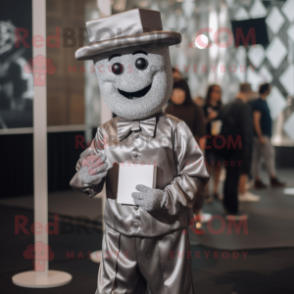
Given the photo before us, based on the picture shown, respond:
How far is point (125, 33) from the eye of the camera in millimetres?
1805

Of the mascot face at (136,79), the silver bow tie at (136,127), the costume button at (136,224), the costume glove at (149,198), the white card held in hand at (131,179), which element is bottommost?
the costume button at (136,224)

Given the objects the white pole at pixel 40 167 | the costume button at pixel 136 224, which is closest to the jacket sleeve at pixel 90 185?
the costume button at pixel 136 224

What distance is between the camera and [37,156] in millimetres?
2756

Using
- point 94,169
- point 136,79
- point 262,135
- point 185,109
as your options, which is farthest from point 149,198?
point 262,135

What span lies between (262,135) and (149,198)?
4370 millimetres

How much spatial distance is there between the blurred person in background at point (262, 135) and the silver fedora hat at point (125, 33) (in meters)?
3.89

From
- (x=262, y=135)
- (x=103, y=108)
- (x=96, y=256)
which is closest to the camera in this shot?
(x=103, y=108)

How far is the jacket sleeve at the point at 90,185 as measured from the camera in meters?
1.82

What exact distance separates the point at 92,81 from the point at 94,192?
218 inches

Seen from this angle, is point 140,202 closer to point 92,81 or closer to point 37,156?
point 37,156

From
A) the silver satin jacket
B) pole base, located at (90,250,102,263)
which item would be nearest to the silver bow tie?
the silver satin jacket

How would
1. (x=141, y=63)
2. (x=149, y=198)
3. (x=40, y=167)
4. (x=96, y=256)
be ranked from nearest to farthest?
(x=149, y=198) → (x=141, y=63) → (x=40, y=167) → (x=96, y=256)

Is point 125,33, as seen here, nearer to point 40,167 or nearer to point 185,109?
point 40,167

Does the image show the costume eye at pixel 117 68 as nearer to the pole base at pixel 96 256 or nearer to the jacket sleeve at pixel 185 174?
the jacket sleeve at pixel 185 174
